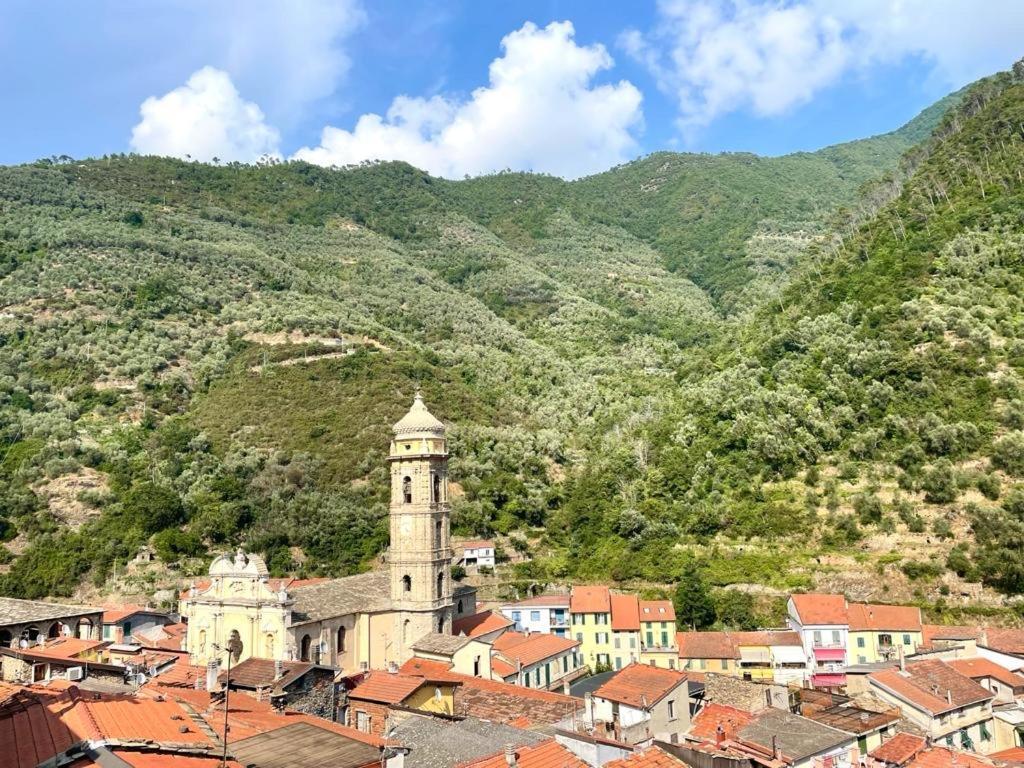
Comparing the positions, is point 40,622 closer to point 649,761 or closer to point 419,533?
point 419,533

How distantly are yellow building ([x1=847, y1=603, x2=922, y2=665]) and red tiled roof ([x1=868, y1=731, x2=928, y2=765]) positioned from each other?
19.5 m

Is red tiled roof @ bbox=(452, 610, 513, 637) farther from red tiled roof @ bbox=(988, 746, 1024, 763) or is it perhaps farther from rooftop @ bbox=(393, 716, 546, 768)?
red tiled roof @ bbox=(988, 746, 1024, 763)

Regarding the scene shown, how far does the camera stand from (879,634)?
4131 cm

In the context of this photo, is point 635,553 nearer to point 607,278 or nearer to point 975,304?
point 975,304

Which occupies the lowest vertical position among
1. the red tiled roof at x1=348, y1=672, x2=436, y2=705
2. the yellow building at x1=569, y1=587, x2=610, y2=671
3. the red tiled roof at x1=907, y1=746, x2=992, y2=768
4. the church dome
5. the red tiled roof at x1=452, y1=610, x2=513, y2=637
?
the yellow building at x1=569, y1=587, x2=610, y2=671

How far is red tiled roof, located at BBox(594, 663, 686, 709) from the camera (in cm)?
2356

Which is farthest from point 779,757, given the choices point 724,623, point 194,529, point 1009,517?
point 194,529

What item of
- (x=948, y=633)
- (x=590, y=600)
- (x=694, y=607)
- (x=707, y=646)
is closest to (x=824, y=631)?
(x=948, y=633)

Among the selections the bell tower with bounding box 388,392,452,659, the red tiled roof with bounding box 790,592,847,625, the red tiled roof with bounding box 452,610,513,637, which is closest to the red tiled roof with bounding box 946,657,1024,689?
the red tiled roof with bounding box 790,592,847,625

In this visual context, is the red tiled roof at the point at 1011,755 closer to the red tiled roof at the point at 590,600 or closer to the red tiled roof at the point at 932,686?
the red tiled roof at the point at 932,686

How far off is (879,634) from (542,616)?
61.3 ft

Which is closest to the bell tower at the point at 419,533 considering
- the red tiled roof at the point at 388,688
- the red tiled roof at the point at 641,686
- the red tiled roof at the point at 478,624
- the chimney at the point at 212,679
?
the red tiled roof at the point at 478,624

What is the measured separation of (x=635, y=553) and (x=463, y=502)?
692 inches

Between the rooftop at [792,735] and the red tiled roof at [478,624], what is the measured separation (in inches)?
681
